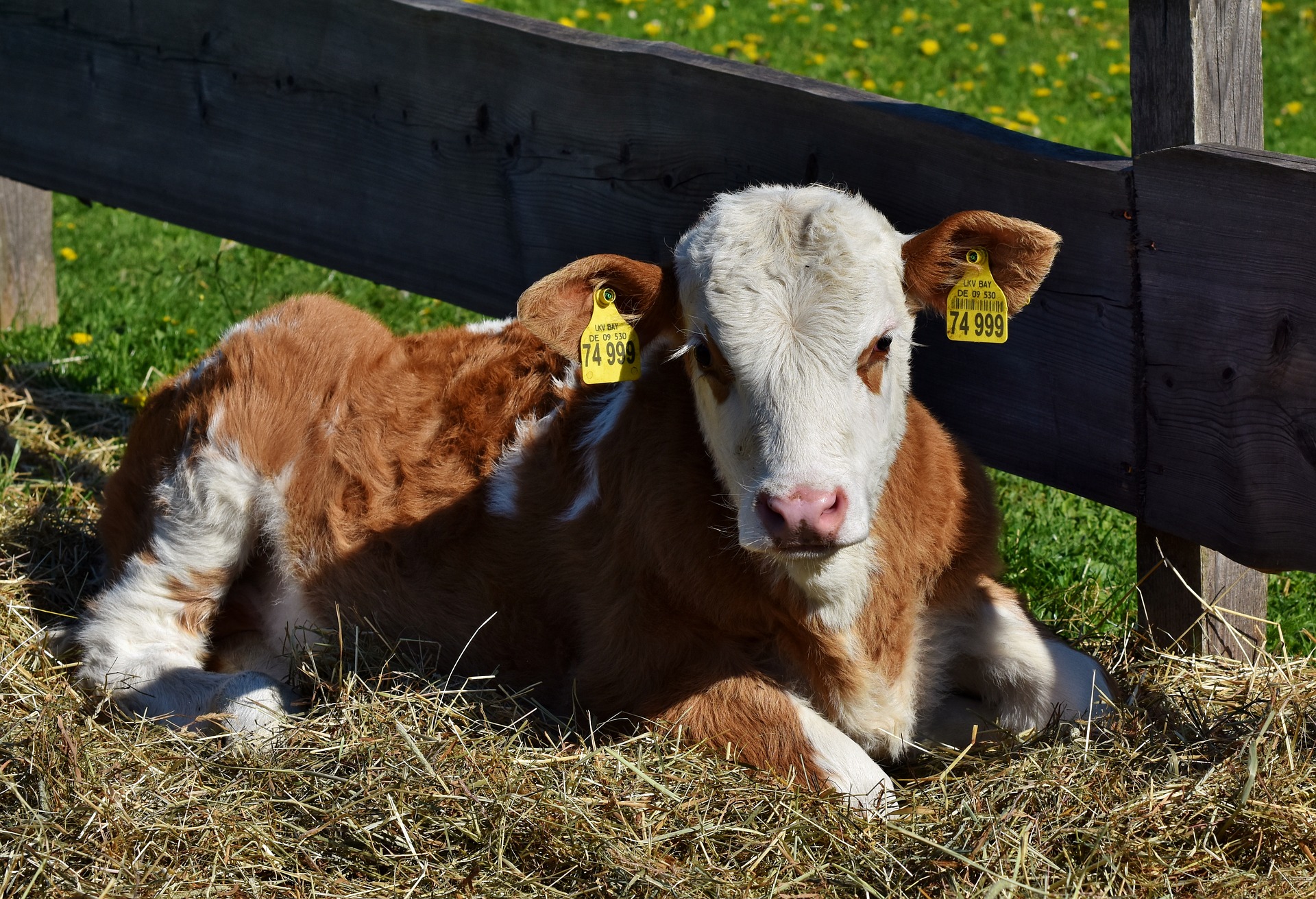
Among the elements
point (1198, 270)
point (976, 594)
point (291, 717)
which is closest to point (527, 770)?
point (291, 717)

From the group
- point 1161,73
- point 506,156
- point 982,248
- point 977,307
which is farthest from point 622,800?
point 506,156

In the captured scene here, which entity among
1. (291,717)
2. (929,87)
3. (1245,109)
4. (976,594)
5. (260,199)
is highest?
(929,87)

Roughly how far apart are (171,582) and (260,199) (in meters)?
1.71

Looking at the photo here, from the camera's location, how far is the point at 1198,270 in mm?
3268

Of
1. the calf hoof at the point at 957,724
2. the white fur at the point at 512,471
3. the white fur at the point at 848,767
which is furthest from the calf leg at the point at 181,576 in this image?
the calf hoof at the point at 957,724

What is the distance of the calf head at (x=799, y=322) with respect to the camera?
116 inches

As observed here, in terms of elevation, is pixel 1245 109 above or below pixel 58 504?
above

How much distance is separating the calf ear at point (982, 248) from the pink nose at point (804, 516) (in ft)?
2.39

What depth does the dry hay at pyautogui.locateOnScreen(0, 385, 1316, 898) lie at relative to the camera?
2.88 meters

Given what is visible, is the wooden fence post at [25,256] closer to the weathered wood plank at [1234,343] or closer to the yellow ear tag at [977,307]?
the yellow ear tag at [977,307]

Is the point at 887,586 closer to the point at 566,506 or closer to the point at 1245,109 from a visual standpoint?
the point at 566,506

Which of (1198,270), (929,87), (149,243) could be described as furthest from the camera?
(929,87)

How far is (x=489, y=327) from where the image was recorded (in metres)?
4.49

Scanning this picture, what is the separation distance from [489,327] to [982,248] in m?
1.82
